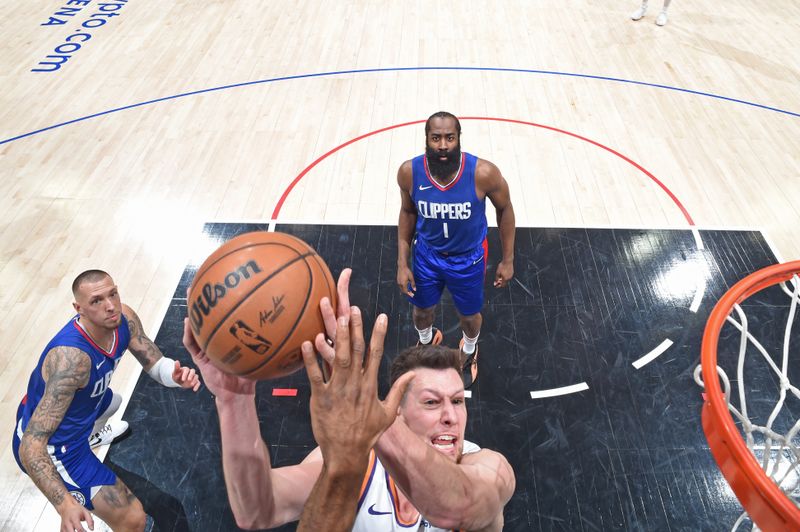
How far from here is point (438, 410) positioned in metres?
2.38

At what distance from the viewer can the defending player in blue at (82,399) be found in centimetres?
316

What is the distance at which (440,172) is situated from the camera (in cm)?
389

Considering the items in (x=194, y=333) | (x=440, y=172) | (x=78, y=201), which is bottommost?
(x=78, y=201)

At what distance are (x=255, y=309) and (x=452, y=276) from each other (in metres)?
2.32

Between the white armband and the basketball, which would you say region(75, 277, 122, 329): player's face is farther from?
the basketball

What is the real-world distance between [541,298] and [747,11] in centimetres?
778

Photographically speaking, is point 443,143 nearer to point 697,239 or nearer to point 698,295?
point 698,295

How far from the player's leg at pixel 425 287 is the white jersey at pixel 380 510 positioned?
195 cm

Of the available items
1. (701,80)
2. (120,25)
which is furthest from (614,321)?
(120,25)

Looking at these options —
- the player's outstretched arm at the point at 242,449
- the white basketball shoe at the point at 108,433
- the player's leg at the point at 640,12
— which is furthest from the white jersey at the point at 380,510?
the player's leg at the point at 640,12

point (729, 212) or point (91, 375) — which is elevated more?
point (91, 375)

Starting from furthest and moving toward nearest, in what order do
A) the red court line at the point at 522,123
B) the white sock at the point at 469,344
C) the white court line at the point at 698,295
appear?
the red court line at the point at 522,123
the white court line at the point at 698,295
the white sock at the point at 469,344

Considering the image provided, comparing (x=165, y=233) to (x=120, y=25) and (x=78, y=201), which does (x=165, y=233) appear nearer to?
(x=78, y=201)

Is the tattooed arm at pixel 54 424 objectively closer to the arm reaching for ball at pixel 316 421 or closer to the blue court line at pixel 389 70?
the arm reaching for ball at pixel 316 421
